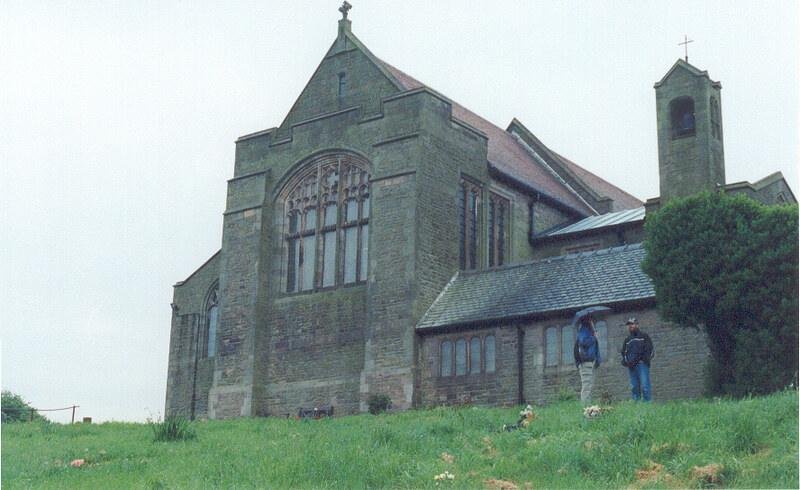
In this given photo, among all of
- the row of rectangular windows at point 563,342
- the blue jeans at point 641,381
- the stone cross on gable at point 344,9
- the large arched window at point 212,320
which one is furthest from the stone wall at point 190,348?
the blue jeans at point 641,381

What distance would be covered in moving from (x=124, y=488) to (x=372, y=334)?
16210 mm

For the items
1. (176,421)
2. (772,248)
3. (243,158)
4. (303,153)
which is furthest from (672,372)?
(243,158)

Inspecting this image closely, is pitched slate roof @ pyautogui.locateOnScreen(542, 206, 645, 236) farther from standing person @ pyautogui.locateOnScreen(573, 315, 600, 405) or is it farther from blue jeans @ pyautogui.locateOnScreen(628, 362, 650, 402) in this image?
blue jeans @ pyautogui.locateOnScreen(628, 362, 650, 402)

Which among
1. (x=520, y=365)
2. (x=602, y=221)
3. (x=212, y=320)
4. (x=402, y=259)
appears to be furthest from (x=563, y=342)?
(x=212, y=320)

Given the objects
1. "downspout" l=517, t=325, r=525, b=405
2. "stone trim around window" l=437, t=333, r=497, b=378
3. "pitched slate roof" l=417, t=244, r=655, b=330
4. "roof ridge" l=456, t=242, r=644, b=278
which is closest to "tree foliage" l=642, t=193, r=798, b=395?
"pitched slate roof" l=417, t=244, r=655, b=330

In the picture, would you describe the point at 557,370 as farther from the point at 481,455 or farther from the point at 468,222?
the point at 481,455

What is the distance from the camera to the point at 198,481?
15.9 metres

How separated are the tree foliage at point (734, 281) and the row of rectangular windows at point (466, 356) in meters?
5.64

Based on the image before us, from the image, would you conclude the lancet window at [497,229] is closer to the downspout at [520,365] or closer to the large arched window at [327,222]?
the large arched window at [327,222]

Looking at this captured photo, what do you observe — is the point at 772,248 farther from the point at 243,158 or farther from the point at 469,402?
the point at 243,158

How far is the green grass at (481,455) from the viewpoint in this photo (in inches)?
588

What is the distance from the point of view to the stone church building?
2953 centimetres

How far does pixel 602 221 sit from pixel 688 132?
4813 millimetres

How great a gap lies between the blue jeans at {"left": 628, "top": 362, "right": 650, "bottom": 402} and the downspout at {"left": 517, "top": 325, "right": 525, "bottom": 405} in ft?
20.7
